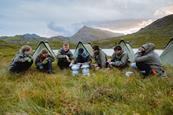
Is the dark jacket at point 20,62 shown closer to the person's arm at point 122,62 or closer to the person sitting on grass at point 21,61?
the person sitting on grass at point 21,61

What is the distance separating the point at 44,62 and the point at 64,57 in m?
1.27

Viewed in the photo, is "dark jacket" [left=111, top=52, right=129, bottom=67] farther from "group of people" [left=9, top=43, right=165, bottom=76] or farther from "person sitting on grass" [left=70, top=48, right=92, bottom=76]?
"person sitting on grass" [left=70, top=48, right=92, bottom=76]

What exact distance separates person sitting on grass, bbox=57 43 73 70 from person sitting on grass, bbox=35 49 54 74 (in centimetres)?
78

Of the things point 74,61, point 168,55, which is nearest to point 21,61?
point 74,61

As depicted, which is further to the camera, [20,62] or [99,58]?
[99,58]

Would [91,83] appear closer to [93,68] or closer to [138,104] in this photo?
[138,104]

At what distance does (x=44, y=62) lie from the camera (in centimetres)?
1733

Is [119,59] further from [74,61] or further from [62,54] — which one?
[62,54]

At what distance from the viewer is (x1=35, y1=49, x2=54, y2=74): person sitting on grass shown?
17372 millimetres

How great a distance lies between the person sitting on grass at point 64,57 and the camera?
18.3m

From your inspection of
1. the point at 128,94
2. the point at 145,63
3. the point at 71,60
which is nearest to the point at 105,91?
the point at 128,94

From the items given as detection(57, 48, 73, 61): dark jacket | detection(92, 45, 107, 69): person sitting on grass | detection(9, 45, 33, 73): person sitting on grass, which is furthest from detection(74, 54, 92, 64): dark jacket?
detection(9, 45, 33, 73): person sitting on grass

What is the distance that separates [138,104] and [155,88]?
1328 mm

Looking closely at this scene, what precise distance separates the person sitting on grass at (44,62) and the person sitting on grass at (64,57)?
0.78m
